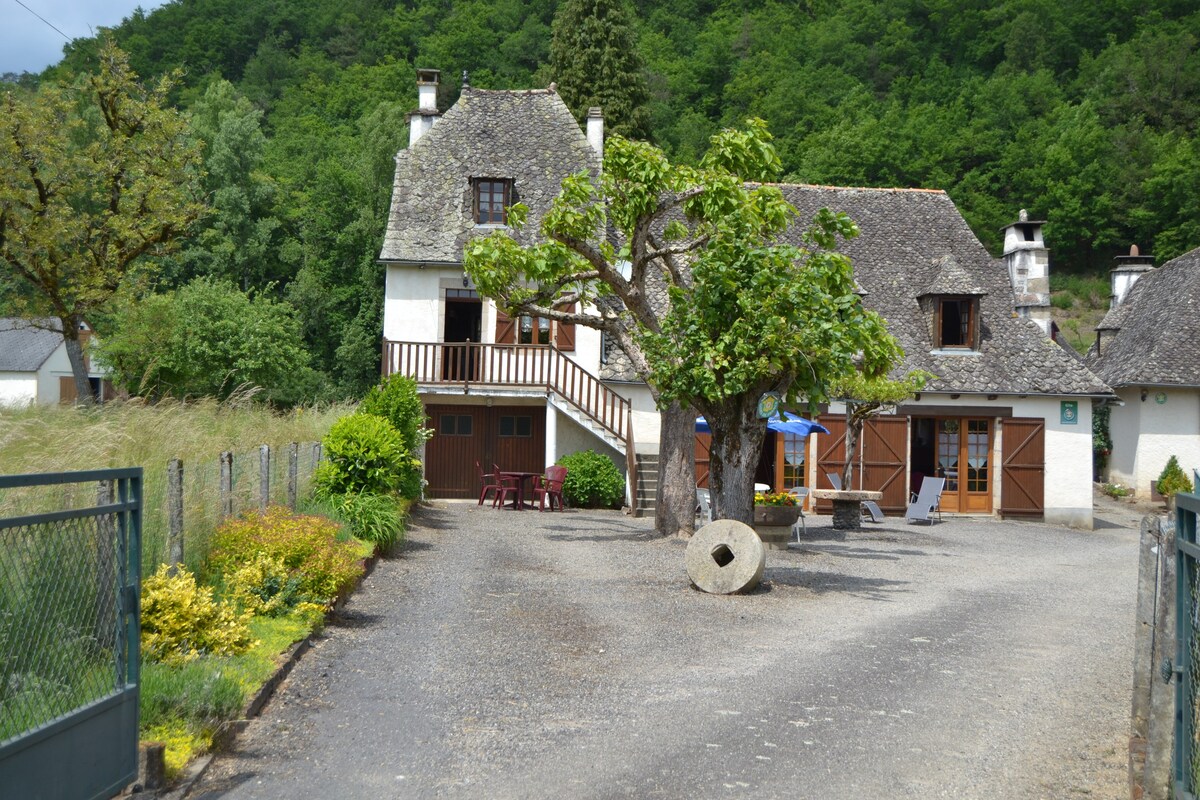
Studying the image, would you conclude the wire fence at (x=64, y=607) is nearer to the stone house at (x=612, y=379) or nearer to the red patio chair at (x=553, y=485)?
the red patio chair at (x=553, y=485)

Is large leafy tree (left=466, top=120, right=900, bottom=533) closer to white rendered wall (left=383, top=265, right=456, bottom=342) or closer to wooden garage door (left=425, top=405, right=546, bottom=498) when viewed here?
white rendered wall (left=383, top=265, right=456, bottom=342)

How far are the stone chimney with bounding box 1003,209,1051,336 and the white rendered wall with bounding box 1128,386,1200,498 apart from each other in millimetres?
3482

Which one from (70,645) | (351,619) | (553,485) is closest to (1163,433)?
(553,485)

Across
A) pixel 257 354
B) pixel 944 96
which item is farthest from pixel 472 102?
pixel 944 96

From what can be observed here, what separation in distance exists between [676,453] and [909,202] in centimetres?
1448

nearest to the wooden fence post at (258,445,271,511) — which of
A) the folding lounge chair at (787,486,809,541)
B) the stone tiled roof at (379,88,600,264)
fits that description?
the folding lounge chair at (787,486,809,541)

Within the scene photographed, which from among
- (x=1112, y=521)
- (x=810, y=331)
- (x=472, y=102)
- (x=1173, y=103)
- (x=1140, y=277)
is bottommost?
(x=1112, y=521)

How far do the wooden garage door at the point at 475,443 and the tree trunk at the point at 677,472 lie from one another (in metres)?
8.22

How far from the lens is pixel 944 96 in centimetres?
5453

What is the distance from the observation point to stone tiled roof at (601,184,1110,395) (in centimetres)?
2369

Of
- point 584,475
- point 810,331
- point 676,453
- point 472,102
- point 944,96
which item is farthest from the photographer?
point 944,96

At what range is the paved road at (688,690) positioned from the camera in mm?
5734

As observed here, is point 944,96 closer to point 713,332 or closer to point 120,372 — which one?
point 120,372

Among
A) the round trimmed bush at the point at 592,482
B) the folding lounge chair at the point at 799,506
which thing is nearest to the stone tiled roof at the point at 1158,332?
the folding lounge chair at the point at 799,506
